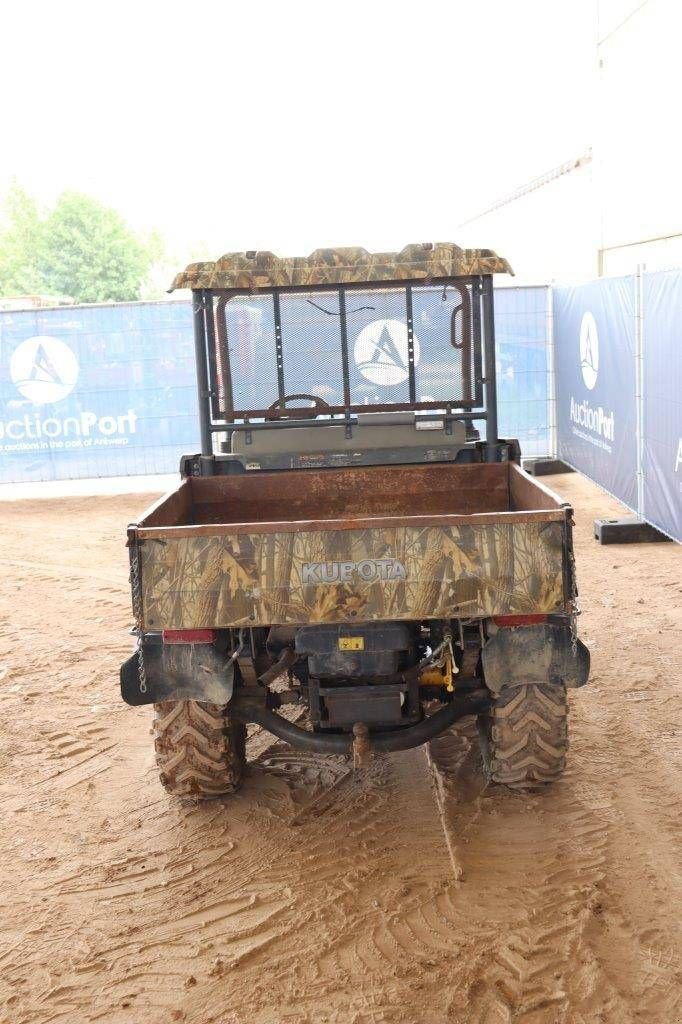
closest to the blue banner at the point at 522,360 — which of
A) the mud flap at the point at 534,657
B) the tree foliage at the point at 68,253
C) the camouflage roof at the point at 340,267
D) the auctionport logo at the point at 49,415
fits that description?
the auctionport logo at the point at 49,415

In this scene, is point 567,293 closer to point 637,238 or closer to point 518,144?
point 637,238

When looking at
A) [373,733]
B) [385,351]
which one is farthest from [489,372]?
[373,733]

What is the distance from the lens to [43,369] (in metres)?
14.1

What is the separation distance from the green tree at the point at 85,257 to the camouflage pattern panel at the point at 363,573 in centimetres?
3923

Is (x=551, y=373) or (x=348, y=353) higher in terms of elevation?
(x=348, y=353)

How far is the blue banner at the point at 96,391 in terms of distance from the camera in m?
14.0

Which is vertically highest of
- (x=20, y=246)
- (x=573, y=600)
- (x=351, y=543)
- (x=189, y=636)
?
(x=20, y=246)

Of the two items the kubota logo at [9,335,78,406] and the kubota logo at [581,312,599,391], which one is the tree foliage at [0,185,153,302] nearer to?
the kubota logo at [9,335,78,406]

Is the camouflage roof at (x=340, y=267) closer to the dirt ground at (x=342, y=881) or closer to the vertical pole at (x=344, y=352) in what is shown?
the vertical pole at (x=344, y=352)

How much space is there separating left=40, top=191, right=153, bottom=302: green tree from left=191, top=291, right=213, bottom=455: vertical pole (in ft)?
121

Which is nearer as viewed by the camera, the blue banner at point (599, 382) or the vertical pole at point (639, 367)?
the vertical pole at point (639, 367)

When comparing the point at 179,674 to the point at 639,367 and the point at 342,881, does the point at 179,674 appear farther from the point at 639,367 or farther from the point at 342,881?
the point at 639,367

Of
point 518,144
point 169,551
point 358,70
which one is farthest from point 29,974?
point 358,70

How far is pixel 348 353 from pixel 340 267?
653mm
